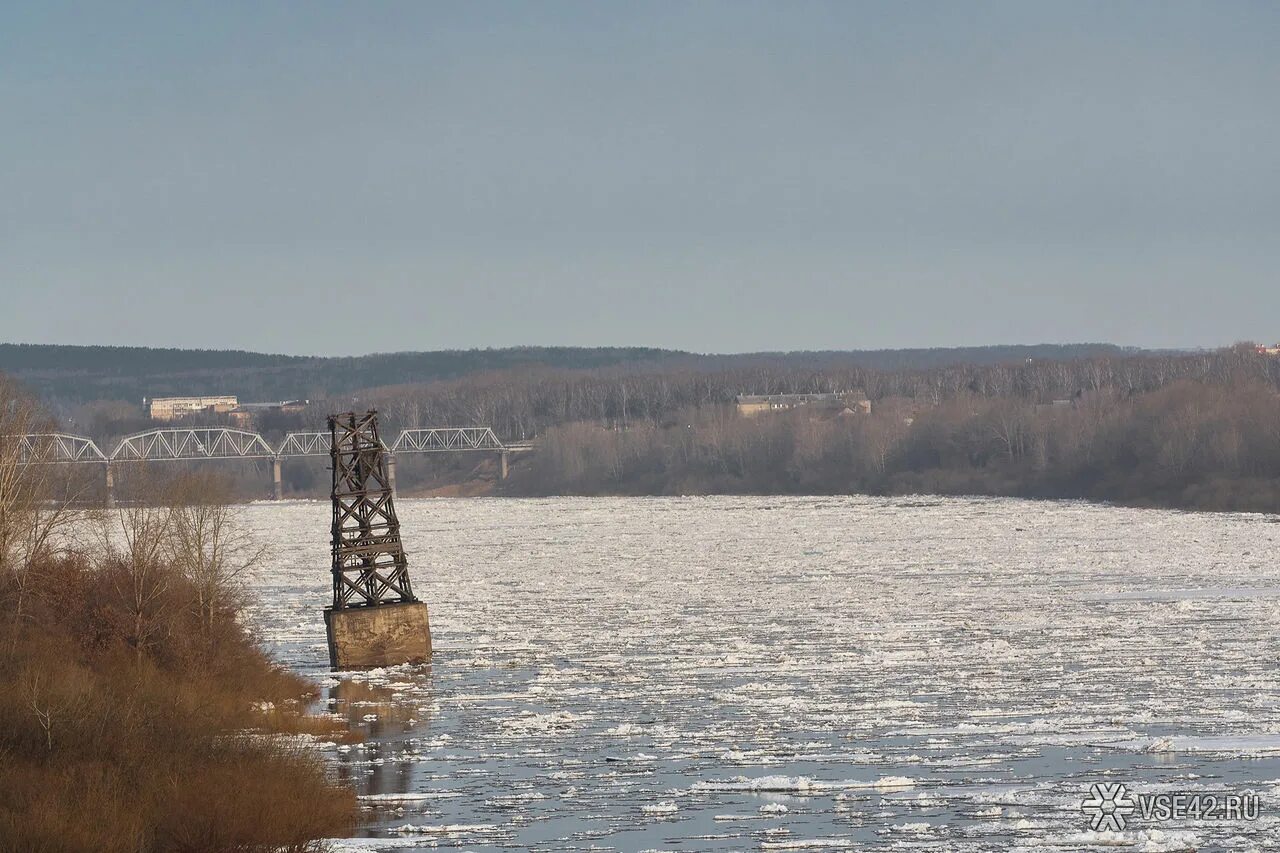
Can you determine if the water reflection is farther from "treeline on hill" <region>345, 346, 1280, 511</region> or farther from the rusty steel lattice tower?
"treeline on hill" <region>345, 346, 1280, 511</region>

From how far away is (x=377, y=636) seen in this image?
30375 mm

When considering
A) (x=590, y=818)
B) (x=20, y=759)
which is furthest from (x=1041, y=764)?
(x=20, y=759)

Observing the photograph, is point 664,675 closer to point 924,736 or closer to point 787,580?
point 924,736

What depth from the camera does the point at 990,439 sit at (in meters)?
142

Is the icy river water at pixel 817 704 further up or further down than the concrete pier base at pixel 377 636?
further down

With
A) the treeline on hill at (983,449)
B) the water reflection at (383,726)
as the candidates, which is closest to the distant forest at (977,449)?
the treeline on hill at (983,449)

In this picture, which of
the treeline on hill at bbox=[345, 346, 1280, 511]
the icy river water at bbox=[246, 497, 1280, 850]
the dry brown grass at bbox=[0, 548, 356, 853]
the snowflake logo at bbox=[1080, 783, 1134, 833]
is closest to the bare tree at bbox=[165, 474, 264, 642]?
the dry brown grass at bbox=[0, 548, 356, 853]

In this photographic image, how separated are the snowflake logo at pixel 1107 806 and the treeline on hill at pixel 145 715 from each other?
755 cm

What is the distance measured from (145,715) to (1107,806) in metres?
11.2

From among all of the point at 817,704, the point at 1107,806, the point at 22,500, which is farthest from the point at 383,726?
the point at 22,500

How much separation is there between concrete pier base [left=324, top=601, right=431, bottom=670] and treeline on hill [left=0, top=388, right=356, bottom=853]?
4.59ft

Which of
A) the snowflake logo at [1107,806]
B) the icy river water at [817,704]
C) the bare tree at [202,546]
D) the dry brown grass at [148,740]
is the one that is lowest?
the snowflake logo at [1107,806]

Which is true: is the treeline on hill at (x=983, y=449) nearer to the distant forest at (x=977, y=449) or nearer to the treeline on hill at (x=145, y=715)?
the distant forest at (x=977, y=449)

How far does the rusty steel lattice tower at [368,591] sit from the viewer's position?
3022cm
